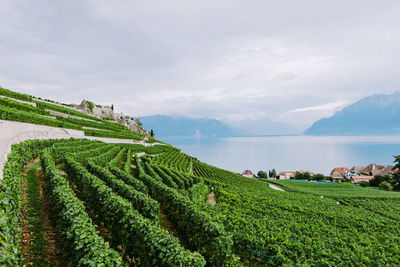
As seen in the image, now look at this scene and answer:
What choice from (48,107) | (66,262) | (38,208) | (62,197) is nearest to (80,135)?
(48,107)

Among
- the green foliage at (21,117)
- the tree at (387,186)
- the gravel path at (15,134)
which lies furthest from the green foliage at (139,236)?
the tree at (387,186)

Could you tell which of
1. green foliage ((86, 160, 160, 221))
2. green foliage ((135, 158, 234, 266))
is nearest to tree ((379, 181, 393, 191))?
green foliage ((135, 158, 234, 266))

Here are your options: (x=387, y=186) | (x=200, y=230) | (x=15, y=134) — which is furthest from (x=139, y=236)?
(x=387, y=186)

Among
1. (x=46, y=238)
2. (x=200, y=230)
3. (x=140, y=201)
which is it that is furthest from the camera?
(x=140, y=201)

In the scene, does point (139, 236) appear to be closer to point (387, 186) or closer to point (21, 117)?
point (21, 117)

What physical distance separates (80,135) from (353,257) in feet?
164

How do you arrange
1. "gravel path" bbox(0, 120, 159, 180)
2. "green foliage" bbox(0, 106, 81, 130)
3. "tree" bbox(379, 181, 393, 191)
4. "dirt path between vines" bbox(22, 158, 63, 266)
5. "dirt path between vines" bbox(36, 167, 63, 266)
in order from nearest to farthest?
"dirt path between vines" bbox(22, 158, 63, 266)
"dirt path between vines" bbox(36, 167, 63, 266)
"gravel path" bbox(0, 120, 159, 180)
"green foliage" bbox(0, 106, 81, 130)
"tree" bbox(379, 181, 393, 191)

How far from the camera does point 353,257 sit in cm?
1060

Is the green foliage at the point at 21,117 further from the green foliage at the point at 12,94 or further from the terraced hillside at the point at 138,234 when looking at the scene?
the terraced hillside at the point at 138,234

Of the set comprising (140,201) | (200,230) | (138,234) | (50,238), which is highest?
(138,234)

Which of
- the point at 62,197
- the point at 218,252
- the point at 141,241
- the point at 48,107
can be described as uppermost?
the point at 48,107

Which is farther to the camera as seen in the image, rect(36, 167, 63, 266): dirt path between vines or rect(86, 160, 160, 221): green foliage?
rect(86, 160, 160, 221): green foliage

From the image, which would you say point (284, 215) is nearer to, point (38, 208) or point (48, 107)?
point (38, 208)

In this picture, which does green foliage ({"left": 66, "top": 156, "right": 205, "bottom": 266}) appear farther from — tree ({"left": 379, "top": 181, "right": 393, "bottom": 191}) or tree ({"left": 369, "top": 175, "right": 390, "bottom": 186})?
tree ({"left": 369, "top": 175, "right": 390, "bottom": 186})
